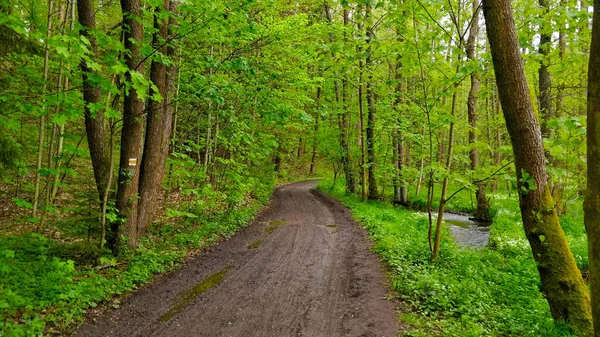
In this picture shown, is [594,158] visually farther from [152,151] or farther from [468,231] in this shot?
[468,231]

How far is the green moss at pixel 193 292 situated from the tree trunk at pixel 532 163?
5.44 m

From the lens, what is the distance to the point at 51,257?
21.0 feet

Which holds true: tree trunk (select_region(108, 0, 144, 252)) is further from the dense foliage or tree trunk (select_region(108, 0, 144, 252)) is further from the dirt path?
the dirt path

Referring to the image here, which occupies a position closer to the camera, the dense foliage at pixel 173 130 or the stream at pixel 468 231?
the dense foliage at pixel 173 130

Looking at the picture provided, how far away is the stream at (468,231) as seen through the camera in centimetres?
1167

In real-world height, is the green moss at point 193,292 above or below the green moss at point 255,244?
below

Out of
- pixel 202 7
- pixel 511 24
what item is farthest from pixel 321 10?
pixel 511 24

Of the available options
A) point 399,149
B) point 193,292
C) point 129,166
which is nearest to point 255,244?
point 193,292

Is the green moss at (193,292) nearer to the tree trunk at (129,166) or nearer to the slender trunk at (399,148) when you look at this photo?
the tree trunk at (129,166)

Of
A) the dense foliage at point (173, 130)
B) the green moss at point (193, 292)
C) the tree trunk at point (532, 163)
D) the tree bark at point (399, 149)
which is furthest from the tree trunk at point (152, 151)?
the tree bark at point (399, 149)

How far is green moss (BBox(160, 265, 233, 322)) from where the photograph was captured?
5.30 metres

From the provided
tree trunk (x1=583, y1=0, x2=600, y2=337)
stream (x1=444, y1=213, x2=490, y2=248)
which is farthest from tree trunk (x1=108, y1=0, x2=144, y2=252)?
stream (x1=444, y1=213, x2=490, y2=248)

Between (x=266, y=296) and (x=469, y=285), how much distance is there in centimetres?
378

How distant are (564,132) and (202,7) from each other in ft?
21.0
